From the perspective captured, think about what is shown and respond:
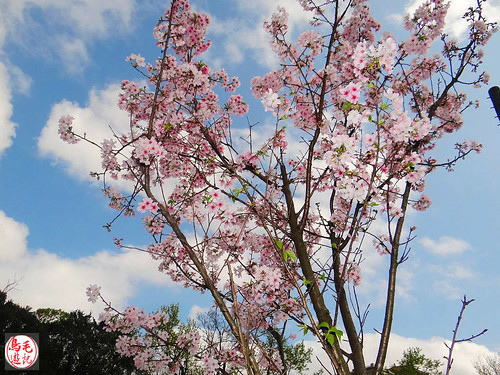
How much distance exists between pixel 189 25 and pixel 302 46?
204 cm

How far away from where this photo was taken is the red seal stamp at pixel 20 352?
13.8 meters

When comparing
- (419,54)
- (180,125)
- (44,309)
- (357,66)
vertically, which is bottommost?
(357,66)

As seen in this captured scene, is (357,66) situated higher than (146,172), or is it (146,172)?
(357,66)

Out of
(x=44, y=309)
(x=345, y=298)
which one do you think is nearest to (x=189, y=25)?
(x=345, y=298)

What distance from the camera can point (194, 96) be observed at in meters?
6.21

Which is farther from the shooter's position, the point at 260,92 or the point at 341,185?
the point at 260,92

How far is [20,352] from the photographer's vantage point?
14086mm

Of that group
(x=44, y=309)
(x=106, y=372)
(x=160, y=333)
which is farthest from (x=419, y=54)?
(x=44, y=309)

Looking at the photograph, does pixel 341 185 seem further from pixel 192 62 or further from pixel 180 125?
pixel 192 62

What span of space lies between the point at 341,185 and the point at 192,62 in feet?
13.0

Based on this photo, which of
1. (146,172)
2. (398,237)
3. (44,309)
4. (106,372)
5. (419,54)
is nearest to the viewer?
(398,237)

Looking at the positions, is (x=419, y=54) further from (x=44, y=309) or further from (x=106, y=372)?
(x=44, y=309)

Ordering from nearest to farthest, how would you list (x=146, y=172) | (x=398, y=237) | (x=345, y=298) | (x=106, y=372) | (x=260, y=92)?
(x=398, y=237)
(x=146, y=172)
(x=345, y=298)
(x=260, y=92)
(x=106, y=372)

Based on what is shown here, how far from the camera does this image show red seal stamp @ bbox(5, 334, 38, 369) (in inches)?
545
